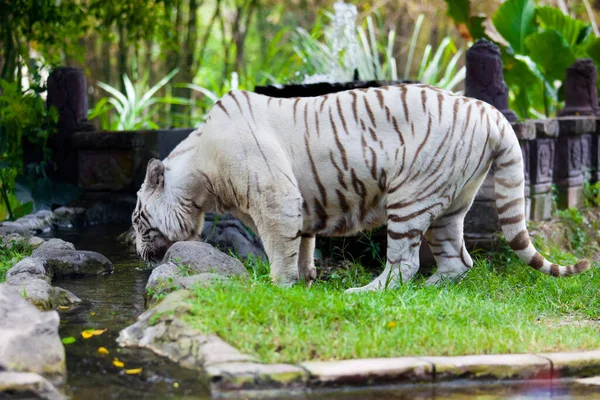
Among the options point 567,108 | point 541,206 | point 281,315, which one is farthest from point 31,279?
point 567,108

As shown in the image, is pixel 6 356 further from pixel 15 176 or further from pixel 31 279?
pixel 15 176

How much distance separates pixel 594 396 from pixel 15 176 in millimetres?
6526

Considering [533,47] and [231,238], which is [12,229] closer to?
[231,238]

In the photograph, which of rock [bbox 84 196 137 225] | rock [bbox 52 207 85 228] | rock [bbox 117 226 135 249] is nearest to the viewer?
rock [bbox 117 226 135 249]

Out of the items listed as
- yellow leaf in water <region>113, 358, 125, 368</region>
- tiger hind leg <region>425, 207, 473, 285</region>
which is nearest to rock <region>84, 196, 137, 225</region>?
tiger hind leg <region>425, 207, 473, 285</region>

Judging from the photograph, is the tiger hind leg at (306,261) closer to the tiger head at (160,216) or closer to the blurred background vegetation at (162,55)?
the tiger head at (160,216)

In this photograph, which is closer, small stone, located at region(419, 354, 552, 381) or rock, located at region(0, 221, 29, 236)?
small stone, located at region(419, 354, 552, 381)

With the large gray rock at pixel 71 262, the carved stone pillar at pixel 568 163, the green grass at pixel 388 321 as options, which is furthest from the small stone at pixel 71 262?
the carved stone pillar at pixel 568 163

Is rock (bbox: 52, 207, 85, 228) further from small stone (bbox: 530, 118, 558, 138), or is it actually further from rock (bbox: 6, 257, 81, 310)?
small stone (bbox: 530, 118, 558, 138)

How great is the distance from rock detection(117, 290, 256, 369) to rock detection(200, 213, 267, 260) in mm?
2644

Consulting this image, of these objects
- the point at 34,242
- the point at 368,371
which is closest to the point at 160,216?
the point at 34,242

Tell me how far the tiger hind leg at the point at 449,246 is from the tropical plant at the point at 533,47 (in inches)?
201

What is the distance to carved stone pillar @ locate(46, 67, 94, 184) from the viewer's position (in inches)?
379

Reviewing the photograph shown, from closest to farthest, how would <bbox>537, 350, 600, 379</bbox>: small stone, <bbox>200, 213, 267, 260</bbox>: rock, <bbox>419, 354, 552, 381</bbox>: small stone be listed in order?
<bbox>419, 354, 552, 381</bbox>: small stone → <bbox>537, 350, 600, 379</bbox>: small stone → <bbox>200, 213, 267, 260</bbox>: rock
